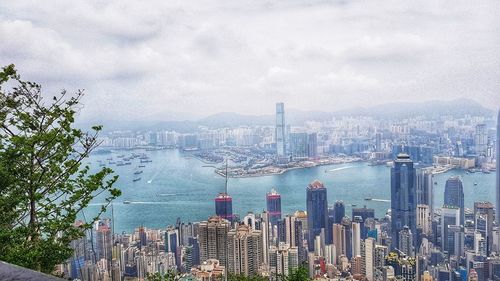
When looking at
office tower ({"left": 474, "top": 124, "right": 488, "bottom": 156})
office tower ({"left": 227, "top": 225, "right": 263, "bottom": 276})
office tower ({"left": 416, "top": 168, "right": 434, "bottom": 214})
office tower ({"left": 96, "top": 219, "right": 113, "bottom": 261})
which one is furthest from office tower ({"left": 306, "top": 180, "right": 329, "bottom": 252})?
office tower ({"left": 96, "top": 219, "right": 113, "bottom": 261})

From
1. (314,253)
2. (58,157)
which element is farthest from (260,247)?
(58,157)

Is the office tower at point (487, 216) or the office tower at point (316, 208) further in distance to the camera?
the office tower at point (316, 208)

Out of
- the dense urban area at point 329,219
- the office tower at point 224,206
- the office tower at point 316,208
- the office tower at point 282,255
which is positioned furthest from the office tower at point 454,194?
the office tower at point 224,206

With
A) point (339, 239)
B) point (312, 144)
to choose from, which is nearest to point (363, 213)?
point (339, 239)

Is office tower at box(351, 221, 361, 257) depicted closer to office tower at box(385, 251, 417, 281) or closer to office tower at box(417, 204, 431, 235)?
office tower at box(385, 251, 417, 281)

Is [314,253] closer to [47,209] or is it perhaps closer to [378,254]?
[378,254]

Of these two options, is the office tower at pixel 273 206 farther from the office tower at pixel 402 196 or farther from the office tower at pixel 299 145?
the office tower at pixel 402 196
